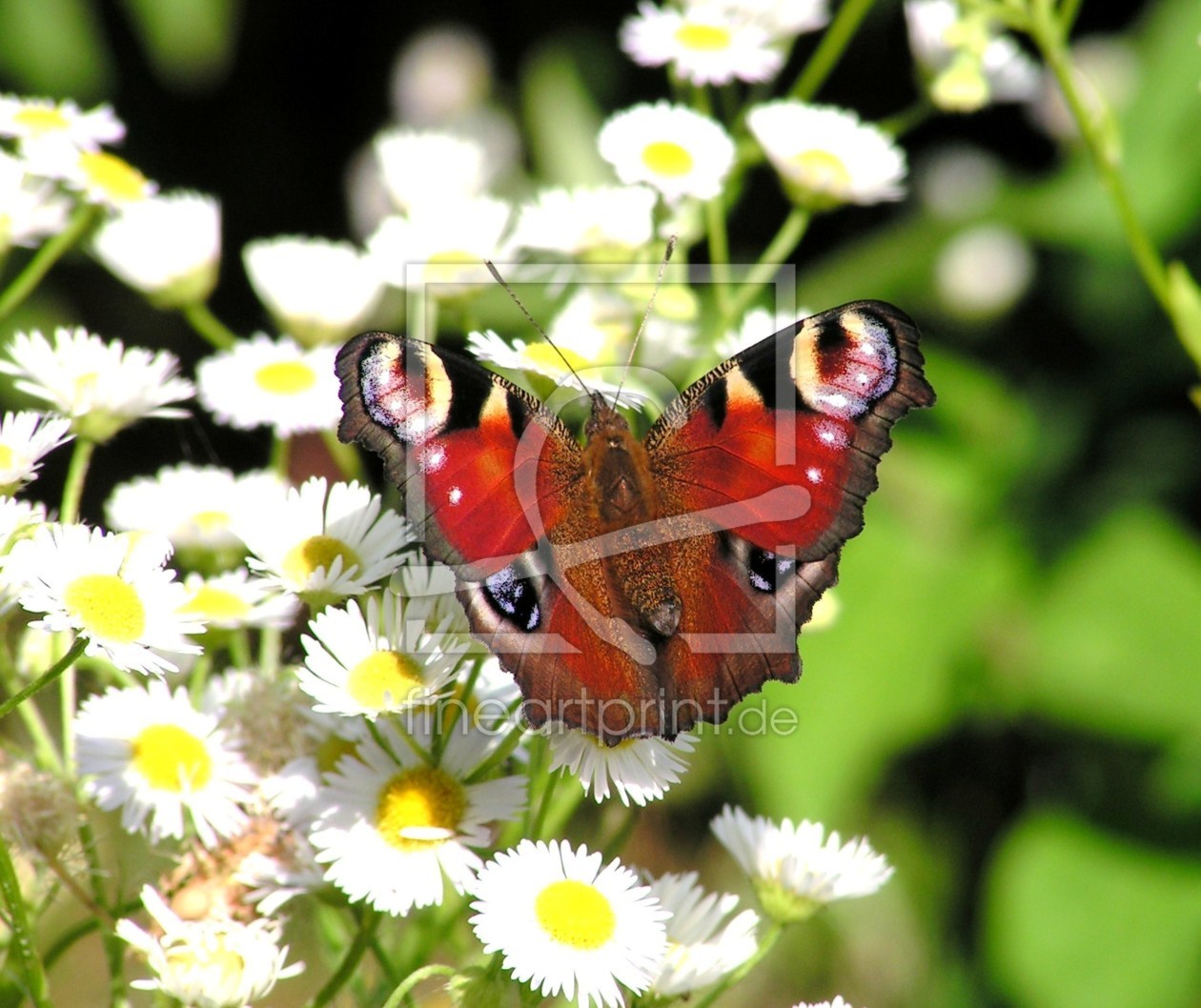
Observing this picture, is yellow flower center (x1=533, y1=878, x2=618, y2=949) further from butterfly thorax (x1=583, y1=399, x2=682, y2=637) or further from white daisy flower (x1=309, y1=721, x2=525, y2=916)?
butterfly thorax (x1=583, y1=399, x2=682, y2=637)

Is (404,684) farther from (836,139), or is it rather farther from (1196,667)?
(1196,667)

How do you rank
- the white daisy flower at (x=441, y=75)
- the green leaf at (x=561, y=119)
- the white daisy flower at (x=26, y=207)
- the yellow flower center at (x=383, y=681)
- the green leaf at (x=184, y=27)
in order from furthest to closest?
the white daisy flower at (x=441, y=75), the green leaf at (x=561, y=119), the green leaf at (x=184, y=27), the white daisy flower at (x=26, y=207), the yellow flower center at (x=383, y=681)

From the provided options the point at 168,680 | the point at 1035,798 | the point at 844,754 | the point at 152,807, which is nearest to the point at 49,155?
the point at 168,680

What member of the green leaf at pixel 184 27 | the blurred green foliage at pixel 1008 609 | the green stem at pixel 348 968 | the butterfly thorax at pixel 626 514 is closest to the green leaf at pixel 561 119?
the blurred green foliage at pixel 1008 609

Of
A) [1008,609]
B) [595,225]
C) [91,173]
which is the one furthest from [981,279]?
[91,173]

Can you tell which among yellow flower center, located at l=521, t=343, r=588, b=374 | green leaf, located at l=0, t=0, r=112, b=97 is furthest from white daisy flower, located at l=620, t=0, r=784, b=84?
green leaf, located at l=0, t=0, r=112, b=97

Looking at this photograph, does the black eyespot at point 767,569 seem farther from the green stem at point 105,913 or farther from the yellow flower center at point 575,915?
the green stem at point 105,913
